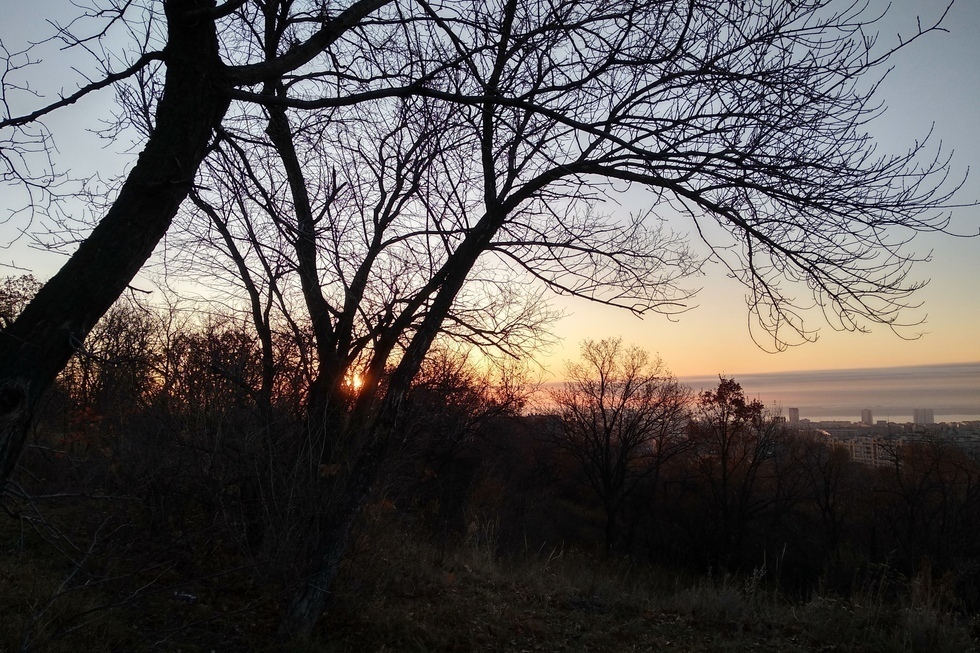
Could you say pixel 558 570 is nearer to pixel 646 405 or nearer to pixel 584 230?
pixel 584 230

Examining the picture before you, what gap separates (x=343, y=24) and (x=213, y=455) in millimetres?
4884

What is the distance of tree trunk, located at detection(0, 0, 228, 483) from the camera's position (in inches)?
89.2

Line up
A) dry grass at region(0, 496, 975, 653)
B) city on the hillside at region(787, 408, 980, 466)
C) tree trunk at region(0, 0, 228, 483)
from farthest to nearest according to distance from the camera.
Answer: city on the hillside at region(787, 408, 980, 466)
dry grass at region(0, 496, 975, 653)
tree trunk at region(0, 0, 228, 483)

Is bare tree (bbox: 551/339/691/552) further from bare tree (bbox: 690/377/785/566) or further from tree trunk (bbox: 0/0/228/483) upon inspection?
tree trunk (bbox: 0/0/228/483)

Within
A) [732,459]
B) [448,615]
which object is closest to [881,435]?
[732,459]

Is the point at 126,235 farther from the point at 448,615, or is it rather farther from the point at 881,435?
the point at 881,435

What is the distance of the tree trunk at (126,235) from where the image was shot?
2266 millimetres

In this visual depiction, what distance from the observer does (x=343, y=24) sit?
3.36 metres

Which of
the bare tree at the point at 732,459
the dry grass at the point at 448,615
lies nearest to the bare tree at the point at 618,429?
the bare tree at the point at 732,459

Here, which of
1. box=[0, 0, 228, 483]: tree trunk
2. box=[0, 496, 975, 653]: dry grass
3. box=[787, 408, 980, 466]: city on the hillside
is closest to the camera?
box=[0, 0, 228, 483]: tree trunk

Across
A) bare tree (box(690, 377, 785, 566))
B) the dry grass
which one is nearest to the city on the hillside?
bare tree (box(690, 377, 785, 566))

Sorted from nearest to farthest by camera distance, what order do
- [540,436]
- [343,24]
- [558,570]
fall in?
[343,24], [558,570], [540,436]

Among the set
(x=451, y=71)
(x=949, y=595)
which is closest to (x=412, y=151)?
(x=451, y=71)

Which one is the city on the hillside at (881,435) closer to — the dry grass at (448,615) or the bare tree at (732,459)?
the bare tree at (732,459)
